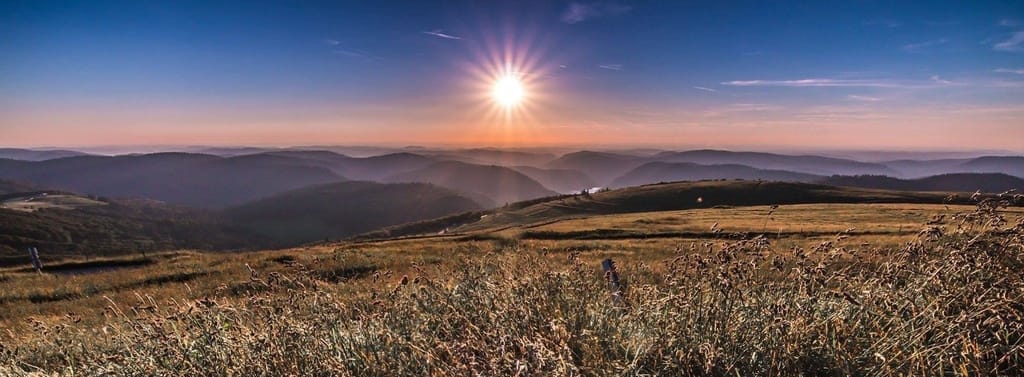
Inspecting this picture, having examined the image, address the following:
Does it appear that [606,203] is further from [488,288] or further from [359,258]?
[488,288]

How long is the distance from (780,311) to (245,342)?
6.01 m

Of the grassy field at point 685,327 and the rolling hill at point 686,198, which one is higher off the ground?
the grassy field at point 685,327

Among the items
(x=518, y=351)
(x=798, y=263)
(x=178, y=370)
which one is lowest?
(x=178, y=370)

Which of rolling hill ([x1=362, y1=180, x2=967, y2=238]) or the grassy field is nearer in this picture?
the grassy field

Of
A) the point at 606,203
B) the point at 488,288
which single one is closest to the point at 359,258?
the point at 488,288

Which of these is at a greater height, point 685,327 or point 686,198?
point 685,327

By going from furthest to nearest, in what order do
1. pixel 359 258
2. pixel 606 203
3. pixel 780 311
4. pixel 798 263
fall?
pixel 606 203, pixel 359 258, pixel 798 263, pixel 780 311

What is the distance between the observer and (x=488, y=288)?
7004 mm

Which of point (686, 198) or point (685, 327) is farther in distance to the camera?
point (686, 198)

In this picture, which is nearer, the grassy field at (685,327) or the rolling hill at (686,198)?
the grassy field at (685,327)

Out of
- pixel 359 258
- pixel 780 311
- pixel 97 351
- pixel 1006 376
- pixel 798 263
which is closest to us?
pixel 1006 376

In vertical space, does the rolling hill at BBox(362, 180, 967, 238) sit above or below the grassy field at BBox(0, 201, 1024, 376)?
below

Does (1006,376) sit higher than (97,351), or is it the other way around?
(1006,376)

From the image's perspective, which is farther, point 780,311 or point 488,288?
point 488,288
